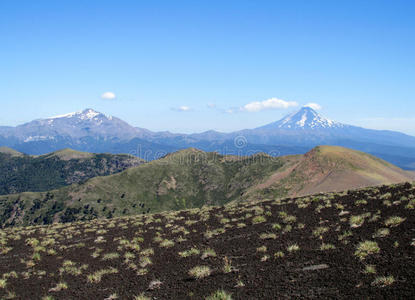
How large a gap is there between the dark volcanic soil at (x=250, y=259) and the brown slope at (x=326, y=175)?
8434 centimetres

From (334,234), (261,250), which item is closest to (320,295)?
(261,250)

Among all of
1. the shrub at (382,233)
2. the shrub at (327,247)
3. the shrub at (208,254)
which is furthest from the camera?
the shrub at (208,254)

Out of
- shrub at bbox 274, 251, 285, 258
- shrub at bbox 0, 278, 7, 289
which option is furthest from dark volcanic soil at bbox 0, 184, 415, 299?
shrub at bbox 274, 251, 285, 258

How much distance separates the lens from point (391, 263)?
1155 cm

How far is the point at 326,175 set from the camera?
11856cm

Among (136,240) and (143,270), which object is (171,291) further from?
(136,240)

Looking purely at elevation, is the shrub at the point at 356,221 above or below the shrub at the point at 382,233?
below

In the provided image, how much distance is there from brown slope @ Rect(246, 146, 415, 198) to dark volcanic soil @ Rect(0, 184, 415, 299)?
3321 inches

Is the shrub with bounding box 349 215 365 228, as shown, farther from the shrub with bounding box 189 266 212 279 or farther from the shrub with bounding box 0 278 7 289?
the shrub with bounding box 0 278 7 289

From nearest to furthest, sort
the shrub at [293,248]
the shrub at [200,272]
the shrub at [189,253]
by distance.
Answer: the shrub at [200,272]
the shrub at [293,248]
the shrub at [189,253]

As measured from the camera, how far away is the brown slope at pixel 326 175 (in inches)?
4199

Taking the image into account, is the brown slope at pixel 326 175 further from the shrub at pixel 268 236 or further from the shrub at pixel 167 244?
the shrub at pixel 167 244

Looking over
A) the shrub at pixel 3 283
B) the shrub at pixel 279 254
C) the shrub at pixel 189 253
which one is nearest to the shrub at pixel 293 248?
the shrub at pixel 279 254

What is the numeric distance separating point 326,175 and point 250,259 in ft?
372
